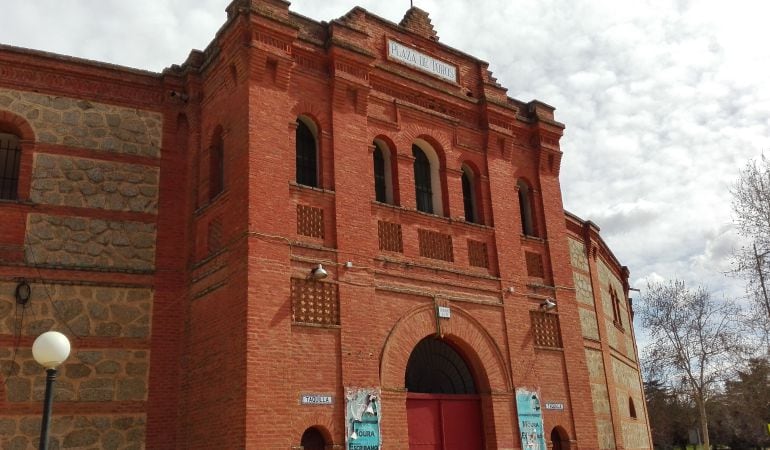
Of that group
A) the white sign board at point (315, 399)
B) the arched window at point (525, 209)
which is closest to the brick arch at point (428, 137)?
the arched window at point (525, 209)

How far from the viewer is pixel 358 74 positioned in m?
14.4

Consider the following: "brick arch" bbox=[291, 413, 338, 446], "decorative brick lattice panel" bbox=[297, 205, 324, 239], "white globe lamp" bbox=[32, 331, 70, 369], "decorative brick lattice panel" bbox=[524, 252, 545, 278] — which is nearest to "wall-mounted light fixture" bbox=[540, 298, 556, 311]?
"decorative brick lattice panel" bbox=[524, 252, 545, 278]

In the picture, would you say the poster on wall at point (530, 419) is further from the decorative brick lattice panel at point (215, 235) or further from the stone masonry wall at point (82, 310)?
the stone masonry wall at point (82, 310)

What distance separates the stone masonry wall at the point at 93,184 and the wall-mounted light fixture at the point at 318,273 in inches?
149

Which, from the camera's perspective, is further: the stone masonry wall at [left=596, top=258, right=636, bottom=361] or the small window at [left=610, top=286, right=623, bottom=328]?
the small window at [left=610, top=286, right=623, bottom=328]

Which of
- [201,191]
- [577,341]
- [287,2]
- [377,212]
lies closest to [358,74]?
[287,2]

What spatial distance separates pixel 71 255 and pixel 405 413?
6982mm

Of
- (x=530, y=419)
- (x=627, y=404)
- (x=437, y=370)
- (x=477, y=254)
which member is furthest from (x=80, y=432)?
(x=627, y=404)

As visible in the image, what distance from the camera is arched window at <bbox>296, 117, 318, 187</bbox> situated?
45.0ft

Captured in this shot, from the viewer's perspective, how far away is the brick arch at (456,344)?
13109 millimetres

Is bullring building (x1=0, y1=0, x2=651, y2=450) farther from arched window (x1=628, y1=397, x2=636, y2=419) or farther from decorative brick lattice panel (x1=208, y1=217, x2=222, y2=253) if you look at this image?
arched window (x1=628, y1=397, x2=636, y2=419)

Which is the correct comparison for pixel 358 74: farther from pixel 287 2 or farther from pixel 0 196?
pixel 0 196

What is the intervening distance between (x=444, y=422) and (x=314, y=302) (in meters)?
3.84

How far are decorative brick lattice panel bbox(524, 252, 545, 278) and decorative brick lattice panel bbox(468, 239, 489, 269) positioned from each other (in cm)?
153
